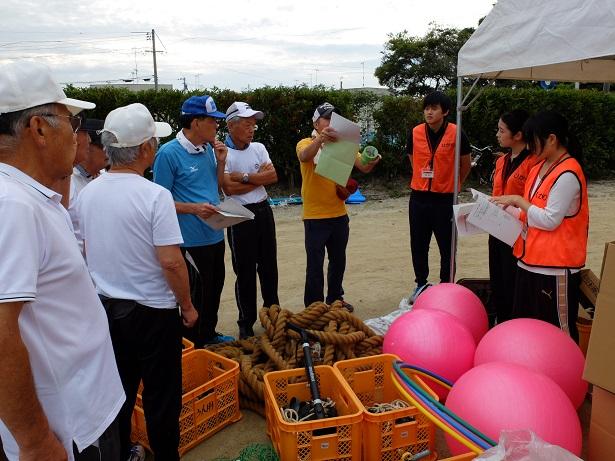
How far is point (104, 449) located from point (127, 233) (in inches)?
37.0

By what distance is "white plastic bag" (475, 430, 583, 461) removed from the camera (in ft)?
5.93

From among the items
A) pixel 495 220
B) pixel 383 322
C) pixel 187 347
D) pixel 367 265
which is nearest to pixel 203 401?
pixel 187 347

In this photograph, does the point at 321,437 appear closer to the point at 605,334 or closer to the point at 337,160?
the point at 605,334

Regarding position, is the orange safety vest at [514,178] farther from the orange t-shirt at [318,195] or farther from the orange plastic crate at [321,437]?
the orange plastic crate at [321,437]

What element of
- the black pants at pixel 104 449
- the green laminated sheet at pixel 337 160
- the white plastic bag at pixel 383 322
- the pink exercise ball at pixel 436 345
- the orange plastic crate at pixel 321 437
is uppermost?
the green laminated sheet at pixel 337 160

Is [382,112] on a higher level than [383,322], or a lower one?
higher

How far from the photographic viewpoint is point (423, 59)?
2817cm

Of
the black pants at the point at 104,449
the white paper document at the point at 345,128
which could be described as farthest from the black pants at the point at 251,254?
the black pants at the point at 104,449

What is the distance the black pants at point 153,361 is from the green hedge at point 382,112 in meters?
8.41

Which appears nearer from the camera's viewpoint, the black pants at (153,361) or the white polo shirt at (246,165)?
the black pants at (153,361)

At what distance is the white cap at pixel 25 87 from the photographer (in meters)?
1.29

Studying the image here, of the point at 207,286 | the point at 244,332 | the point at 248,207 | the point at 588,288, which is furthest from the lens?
the point at 244,332

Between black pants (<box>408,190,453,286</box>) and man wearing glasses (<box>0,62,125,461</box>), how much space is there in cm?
380

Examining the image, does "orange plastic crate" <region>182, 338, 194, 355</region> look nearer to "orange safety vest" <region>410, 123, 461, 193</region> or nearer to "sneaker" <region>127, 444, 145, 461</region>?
"sneaker" <region>127, 444, 145, 461</region>
